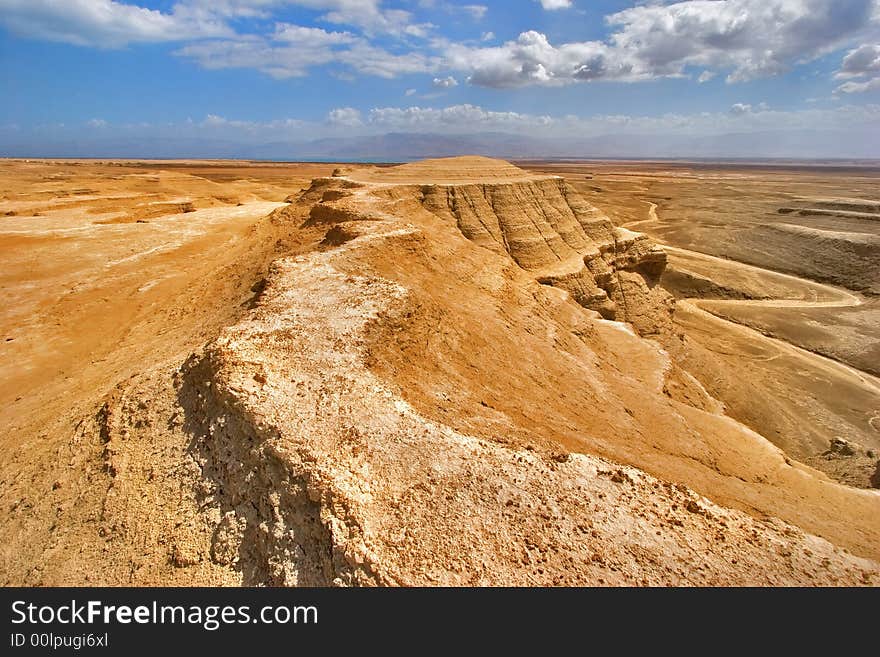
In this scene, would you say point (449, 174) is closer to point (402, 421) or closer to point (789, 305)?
point (402, 421)

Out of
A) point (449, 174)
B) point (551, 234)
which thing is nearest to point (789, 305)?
point (551, 234)

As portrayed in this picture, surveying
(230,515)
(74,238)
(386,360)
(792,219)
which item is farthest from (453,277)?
(792,219)

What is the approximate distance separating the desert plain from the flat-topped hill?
468 millimetres

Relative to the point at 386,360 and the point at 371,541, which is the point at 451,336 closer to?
the point at 386,360

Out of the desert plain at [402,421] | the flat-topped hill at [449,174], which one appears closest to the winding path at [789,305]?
the desert plain at [402,421]

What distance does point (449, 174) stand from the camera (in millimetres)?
21109

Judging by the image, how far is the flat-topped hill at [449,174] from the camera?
20.2 m

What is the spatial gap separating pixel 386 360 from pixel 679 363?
574 inches

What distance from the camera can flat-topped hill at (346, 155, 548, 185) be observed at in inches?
794

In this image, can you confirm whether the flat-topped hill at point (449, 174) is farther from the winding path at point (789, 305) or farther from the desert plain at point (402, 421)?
the winding path at point (789, 305)

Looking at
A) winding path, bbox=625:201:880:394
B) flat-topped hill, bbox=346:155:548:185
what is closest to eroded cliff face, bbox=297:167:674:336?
flat-topped hill, bbox=346:155:548:185

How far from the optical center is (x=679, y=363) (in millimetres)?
18062

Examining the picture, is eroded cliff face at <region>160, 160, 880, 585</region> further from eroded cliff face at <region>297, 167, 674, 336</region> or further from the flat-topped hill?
the flat-topped hill

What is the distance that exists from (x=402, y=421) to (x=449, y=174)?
55.7 ft
